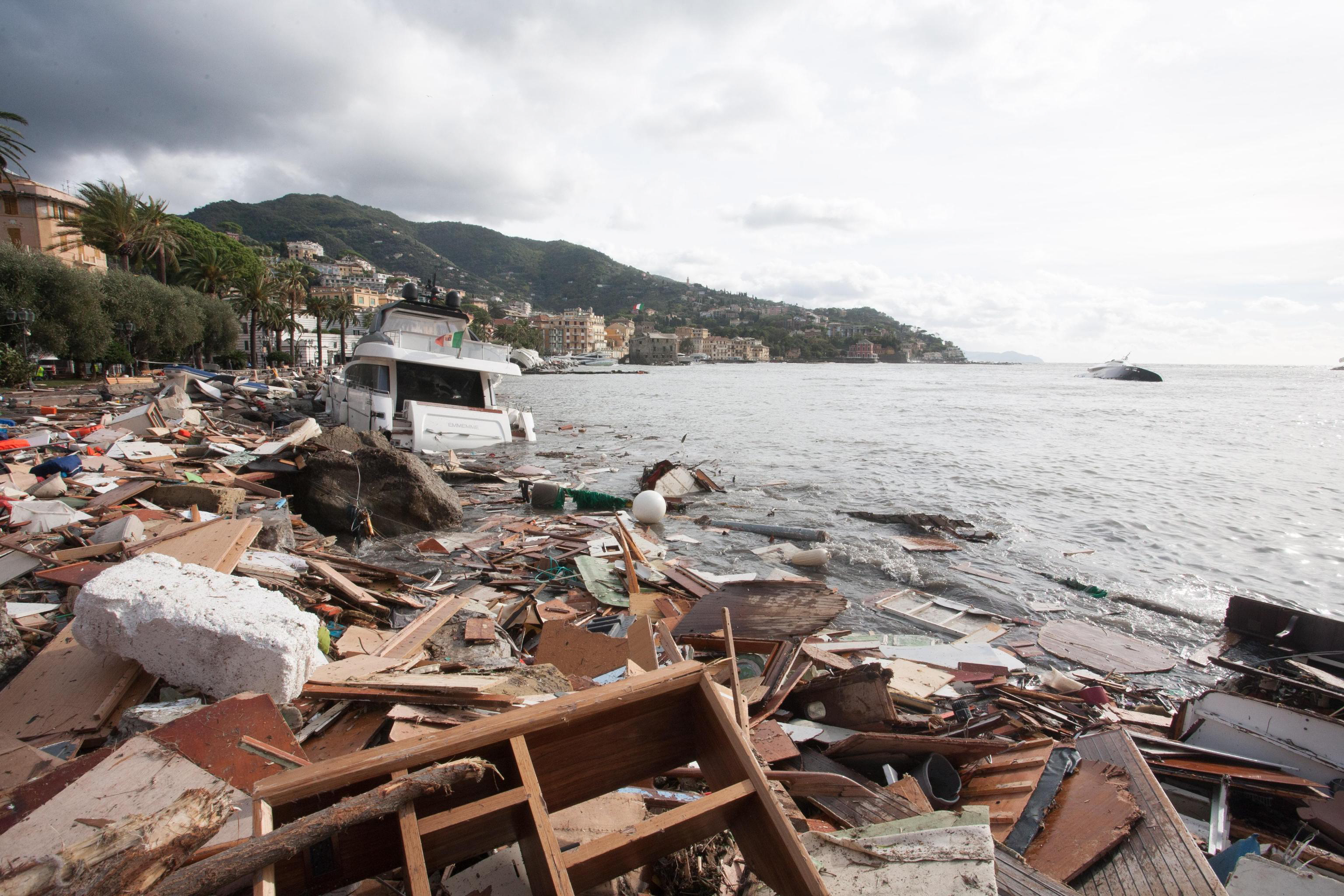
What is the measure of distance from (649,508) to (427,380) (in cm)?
916

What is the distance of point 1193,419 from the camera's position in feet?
121

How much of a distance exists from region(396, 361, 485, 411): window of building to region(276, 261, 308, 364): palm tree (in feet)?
167

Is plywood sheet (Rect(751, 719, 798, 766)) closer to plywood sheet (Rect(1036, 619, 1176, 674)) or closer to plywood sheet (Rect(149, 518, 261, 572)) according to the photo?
plywood sheet (Rect(149, 518, 261, 572))

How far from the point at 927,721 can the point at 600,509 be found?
8.11 metres

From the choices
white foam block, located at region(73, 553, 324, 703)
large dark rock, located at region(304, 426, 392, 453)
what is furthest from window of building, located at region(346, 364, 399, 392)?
white foam block, located at region(73, 553, 324, 703)

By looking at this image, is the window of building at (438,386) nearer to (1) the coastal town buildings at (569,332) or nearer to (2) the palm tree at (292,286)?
(2) the palm tree at (292,286)

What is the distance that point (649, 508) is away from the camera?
35.2ft

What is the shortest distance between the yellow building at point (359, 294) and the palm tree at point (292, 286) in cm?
3206

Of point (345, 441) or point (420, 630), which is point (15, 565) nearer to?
point (420, 630)

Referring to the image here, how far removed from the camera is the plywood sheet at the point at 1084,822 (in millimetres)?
2824

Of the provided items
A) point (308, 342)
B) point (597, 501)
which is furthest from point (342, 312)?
point (597, 501)

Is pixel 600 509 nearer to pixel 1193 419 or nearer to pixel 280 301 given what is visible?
pixel 1193 419

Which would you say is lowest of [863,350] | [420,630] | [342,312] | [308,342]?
[308,342]

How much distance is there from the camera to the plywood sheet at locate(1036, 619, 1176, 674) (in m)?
6.34
